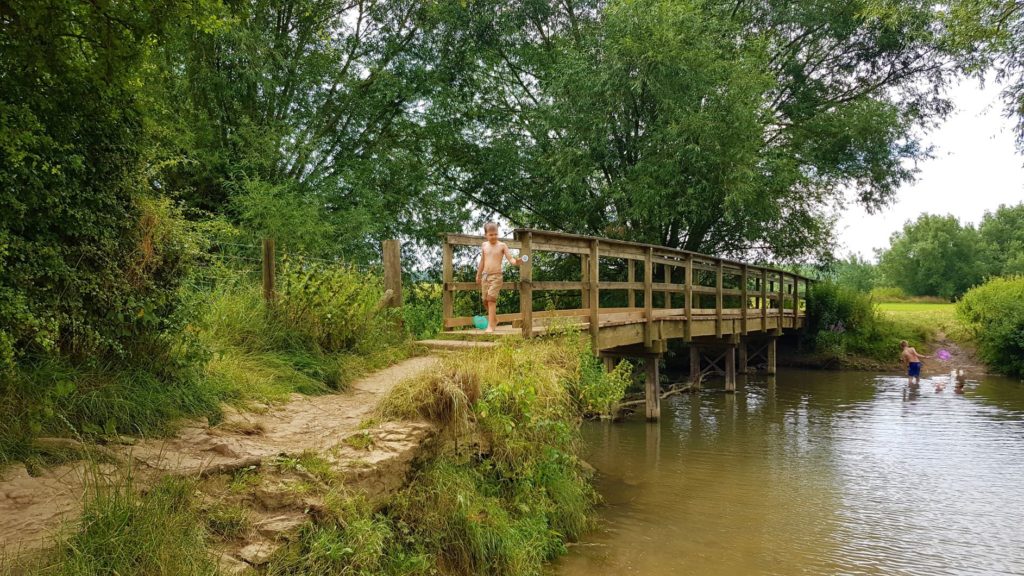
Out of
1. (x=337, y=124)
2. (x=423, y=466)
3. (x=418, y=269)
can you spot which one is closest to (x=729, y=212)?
(x=418, y=269)

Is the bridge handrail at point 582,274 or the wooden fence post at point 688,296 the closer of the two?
the bridge handrail at point 582,274

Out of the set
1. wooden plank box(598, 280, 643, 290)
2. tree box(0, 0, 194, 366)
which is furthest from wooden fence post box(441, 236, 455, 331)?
tree box(0, 0, 194, 366)

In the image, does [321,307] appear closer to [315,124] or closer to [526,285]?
[526,285]

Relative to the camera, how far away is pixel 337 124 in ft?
58.6

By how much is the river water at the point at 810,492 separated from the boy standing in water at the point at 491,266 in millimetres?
2780

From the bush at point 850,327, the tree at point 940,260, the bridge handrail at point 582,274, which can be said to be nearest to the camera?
the bridge handrail at point 582,274

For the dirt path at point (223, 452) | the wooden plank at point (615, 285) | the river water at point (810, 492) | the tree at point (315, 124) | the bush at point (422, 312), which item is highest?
the tree at point (315, 124)

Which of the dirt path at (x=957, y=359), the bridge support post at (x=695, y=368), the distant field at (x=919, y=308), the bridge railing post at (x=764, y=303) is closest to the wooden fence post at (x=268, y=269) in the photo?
the bridge support post at (x=695, y=368)

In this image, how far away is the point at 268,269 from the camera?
7383 millimetres

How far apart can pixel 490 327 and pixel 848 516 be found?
4.65 meters

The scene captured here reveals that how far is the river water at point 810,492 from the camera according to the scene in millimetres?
6160

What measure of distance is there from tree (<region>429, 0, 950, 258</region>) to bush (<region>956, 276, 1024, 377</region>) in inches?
222

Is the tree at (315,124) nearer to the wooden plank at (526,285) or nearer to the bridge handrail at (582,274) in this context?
the bridge handrail at (582,274)

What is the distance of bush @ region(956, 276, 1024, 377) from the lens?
20.3 meters
